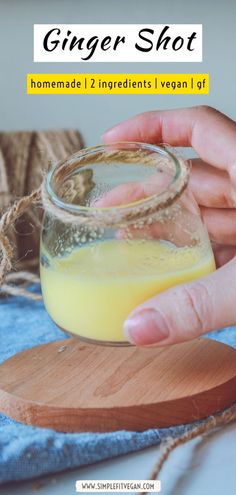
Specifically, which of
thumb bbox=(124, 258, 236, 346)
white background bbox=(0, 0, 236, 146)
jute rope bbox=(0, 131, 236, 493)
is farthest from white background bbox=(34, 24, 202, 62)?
thumb bbox=(124, 258, 236, 346)

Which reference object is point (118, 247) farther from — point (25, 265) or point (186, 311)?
point (25, 265)

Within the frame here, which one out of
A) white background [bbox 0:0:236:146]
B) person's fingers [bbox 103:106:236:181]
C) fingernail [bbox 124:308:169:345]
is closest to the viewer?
fingernail [bbox 124:308:169:345]

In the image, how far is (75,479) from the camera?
516mm

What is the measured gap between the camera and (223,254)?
29.2 inches

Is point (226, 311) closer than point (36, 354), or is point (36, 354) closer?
point (226, 311)

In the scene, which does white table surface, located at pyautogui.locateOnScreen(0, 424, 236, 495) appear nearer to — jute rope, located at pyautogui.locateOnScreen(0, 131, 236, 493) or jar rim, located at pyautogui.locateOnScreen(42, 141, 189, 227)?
jute rope, located at pyautogui.locateOnScreen(0, 131, 236, 493)

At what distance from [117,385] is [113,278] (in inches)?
3.7

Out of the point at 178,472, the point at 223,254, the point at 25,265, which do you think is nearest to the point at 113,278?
the point at 178,472

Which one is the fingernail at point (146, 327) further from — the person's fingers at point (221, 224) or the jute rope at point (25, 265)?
the person's fingers at point (221, 224)

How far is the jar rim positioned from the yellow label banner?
0.48 ft

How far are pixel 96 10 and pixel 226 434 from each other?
18.0 inches

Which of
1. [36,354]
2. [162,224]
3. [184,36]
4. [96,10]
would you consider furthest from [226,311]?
[96,10]

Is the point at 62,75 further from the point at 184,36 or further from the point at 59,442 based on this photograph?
the point at 59,442

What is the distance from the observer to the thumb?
0.50m
